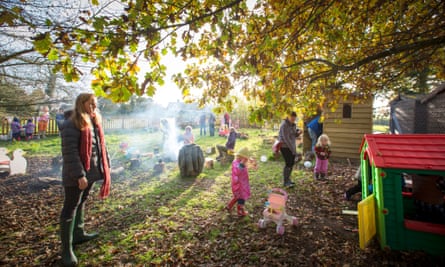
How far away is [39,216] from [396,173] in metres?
6.47

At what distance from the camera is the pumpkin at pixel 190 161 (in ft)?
23.8

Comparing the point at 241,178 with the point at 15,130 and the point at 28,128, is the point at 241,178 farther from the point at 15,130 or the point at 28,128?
the point at 28,128

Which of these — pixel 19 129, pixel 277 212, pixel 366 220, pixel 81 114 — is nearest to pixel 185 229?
pixel 277 212

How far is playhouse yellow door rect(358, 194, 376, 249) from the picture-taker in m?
2.90

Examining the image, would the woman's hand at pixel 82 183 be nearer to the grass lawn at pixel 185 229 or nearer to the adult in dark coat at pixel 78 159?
the adult in dark coat at pixel 78 159

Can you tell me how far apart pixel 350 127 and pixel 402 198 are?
7364 mm

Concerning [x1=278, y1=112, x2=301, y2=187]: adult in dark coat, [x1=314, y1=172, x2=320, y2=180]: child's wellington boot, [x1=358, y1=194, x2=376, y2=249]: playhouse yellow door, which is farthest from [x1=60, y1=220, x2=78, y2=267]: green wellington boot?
[x1=314, y1=172, x2=320, y2=180]: child's wellington boot

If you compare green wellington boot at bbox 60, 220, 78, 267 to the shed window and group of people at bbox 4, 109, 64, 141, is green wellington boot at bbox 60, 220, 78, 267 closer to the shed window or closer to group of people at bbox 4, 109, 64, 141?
the shed window

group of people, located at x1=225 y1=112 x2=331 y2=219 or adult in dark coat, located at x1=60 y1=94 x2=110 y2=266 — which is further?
group of people, located at x1=225 y1=112 x2=331 y2=219

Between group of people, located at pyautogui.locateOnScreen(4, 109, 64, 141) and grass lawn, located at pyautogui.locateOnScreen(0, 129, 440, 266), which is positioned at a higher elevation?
group of people, located at pyautogui.locateOnScreen(4, 109, 64, 141)

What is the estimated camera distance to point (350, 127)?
9648 millimetres

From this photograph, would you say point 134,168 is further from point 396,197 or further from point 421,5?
point 421,5

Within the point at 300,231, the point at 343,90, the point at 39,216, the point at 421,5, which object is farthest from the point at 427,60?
the point at 39,216

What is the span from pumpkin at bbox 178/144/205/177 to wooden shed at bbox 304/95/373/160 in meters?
5.96
